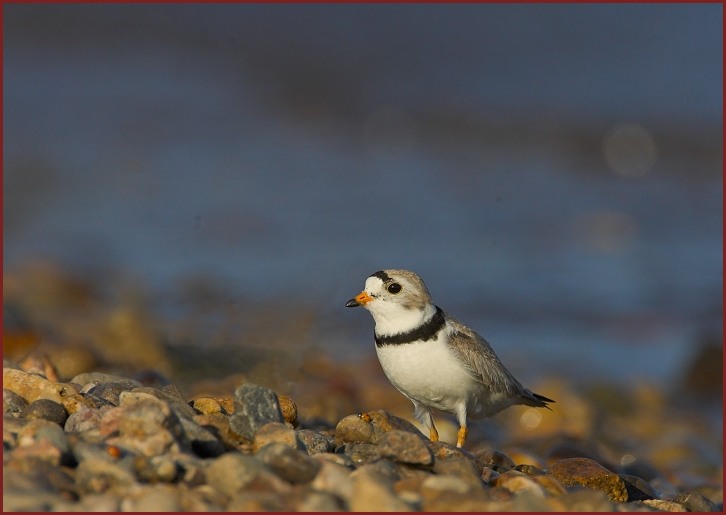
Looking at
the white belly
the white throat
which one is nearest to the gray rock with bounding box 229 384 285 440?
the white belly

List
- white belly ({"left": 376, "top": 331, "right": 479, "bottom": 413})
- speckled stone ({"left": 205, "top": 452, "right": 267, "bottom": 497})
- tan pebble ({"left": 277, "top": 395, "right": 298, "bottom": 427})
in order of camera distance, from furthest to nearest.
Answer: white belly ({"left": 376, "top": 331, "right": 479, "bottom": 413})
tan pebble ({"left": 277, "top": 395, "right": 298, "bottom": 427})
speckled stone ({"left": 205, "top": 452, "right": 267, "bottom": 497})

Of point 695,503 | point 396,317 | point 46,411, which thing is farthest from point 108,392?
point 695,503

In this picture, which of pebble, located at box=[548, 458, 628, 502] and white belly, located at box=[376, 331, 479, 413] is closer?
pebble, located at box=[548, 458, 628, 502]

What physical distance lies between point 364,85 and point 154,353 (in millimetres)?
14652

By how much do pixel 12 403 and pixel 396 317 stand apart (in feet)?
7.62

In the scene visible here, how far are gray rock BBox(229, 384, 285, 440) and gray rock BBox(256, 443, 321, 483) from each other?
531 millimetres

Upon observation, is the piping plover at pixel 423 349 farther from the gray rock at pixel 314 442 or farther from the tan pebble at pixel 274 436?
the tan pebble at pixel 274 436

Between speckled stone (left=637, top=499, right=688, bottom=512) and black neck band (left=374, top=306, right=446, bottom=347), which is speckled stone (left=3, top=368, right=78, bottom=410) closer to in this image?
black neck band (left=374, top=306, right=446, bottom=347)

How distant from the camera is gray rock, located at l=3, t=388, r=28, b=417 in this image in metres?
5.02

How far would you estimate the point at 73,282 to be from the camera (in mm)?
12078

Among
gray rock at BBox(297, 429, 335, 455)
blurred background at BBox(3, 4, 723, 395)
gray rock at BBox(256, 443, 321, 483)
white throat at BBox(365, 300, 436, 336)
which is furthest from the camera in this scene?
blurred background at BBox(3, 4, 723, 395)

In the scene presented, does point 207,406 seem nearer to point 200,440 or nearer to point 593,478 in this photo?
point 200,440

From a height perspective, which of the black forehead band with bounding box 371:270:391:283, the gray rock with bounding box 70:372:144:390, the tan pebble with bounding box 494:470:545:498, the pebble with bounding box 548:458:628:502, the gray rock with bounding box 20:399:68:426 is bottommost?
the pebble with bounding box 548:458:628:502

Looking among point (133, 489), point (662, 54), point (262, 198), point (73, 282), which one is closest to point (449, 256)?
point (262, 198)
